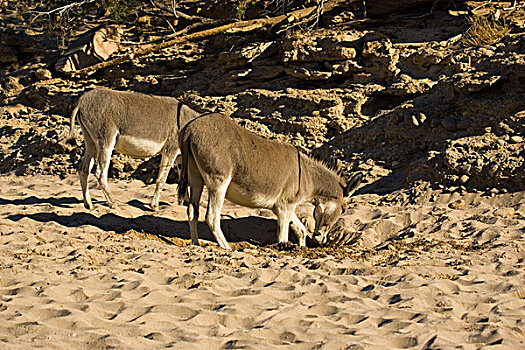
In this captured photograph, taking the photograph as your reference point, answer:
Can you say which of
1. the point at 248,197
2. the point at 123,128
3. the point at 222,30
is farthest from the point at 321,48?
the point at 248,197

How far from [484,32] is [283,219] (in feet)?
21.4

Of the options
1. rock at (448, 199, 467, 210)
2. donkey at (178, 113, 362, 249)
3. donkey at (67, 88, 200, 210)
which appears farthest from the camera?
donkey at (67, 88, 200, 210)

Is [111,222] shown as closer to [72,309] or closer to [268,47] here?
[72,309]

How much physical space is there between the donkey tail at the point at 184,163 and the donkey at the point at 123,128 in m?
1.92

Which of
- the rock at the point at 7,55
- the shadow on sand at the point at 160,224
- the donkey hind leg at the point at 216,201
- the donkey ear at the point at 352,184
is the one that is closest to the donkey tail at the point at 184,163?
the donkey hind leg at the point at 216,201

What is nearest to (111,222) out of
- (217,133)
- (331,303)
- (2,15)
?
(217,133)

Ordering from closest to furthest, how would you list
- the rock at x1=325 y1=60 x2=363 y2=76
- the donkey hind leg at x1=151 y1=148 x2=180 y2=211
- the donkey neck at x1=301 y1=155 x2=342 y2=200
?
the donkey neck at x1=301 y1=155 x2=342 y2=200 → the donkey hind leg at x1=151 y1=148 x2=180 y2=211 → the rock at x1=325 y1=60 x2=363 y2=76

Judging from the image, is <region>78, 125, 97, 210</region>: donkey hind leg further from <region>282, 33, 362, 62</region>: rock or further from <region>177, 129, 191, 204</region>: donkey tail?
<region>282, 33, 362, 62</region>: rock

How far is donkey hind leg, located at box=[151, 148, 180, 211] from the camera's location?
9.58m

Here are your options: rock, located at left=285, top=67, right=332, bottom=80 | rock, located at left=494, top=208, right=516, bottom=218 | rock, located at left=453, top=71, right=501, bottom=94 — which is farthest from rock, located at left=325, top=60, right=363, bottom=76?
rock, located at left=494, top=208, right=516, bottom=218

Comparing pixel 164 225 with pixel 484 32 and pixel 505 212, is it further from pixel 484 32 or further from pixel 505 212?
pixel 484 32

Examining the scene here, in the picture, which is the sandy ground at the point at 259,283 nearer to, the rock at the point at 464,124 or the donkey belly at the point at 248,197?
the donkey belly at the point at 248,197

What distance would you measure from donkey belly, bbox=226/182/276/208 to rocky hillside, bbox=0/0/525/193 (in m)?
1.61

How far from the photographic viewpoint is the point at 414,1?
13.3 metres
